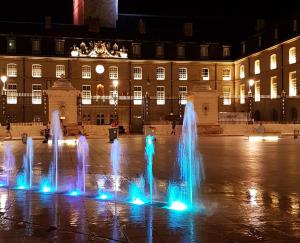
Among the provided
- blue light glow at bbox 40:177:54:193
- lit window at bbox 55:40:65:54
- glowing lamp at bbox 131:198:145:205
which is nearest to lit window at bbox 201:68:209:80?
lit window at bbox 55:40:65:54

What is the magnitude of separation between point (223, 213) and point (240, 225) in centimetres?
87

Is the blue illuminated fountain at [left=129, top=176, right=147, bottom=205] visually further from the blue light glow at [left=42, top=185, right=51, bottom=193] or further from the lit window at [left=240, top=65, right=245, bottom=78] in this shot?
the lit window at [left=240, top=65, right=245, bottom=78]

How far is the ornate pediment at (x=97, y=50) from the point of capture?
210 feet

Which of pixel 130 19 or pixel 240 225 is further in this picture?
pixel 130 19

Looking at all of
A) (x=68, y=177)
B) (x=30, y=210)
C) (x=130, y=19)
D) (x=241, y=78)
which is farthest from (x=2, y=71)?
(x=30, y=210)

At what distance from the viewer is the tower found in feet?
237

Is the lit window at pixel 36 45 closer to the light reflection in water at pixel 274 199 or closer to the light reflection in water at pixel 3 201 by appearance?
the light reflection in water at pixel 3 201

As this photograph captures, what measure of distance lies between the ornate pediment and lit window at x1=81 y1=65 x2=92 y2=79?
→ 1.65 metres

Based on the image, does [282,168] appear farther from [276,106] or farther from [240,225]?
[276,106]

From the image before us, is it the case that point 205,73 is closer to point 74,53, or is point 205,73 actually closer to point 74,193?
point 74,53

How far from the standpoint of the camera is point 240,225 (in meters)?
7.20

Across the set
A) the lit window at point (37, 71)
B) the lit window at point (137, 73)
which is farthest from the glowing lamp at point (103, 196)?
the lit window at point (137, 73)

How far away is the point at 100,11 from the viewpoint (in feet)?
239

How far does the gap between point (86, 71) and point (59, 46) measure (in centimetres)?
466
